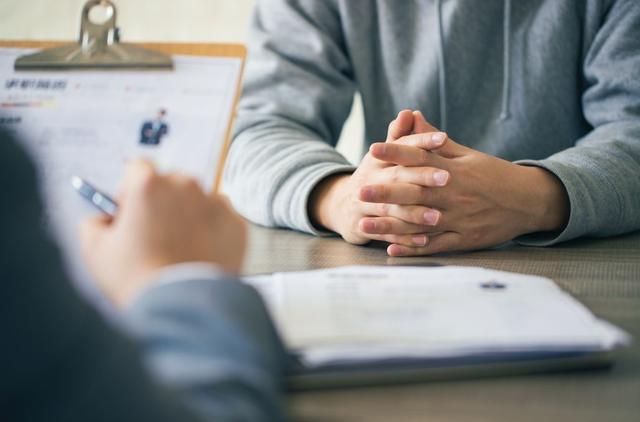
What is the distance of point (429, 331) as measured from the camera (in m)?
0.49

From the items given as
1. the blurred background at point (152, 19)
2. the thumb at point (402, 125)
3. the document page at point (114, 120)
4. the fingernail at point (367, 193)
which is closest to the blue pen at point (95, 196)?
the document page at point (114, 120)

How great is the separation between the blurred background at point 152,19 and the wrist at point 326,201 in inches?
53.4

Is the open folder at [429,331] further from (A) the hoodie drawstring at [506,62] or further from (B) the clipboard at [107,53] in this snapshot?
(A) the hoodie drawstring at [506,62]

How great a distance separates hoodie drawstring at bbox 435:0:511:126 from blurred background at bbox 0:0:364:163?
A: 1.07 metres

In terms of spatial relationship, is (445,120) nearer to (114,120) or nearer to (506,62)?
(506,62)

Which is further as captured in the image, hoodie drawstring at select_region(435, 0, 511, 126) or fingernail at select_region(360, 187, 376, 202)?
hoodie drawstring at select_region(435, 0, 511, 126)

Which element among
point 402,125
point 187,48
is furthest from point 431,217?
point 187,48

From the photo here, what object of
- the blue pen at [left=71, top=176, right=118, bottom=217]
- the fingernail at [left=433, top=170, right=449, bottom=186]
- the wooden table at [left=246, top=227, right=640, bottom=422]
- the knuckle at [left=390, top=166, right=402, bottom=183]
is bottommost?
the knuckle at [left=390, top=166, right=402, bottom=183]

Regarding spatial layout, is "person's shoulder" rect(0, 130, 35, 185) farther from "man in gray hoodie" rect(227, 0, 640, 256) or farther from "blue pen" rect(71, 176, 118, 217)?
"man in gray hoodie" rect(227, 0, 640, 256)

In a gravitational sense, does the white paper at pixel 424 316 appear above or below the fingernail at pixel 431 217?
above

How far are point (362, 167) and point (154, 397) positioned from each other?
0.68m

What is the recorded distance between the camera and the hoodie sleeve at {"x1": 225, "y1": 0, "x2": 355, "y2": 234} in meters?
1.03

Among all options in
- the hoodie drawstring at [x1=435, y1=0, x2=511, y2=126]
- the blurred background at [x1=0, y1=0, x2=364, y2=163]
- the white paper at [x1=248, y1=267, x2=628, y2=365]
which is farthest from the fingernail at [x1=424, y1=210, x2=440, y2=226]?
the blurred background at [x1=0, y1=0, x2=364, y2=163]

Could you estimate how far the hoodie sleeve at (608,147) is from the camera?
0.94 meters
